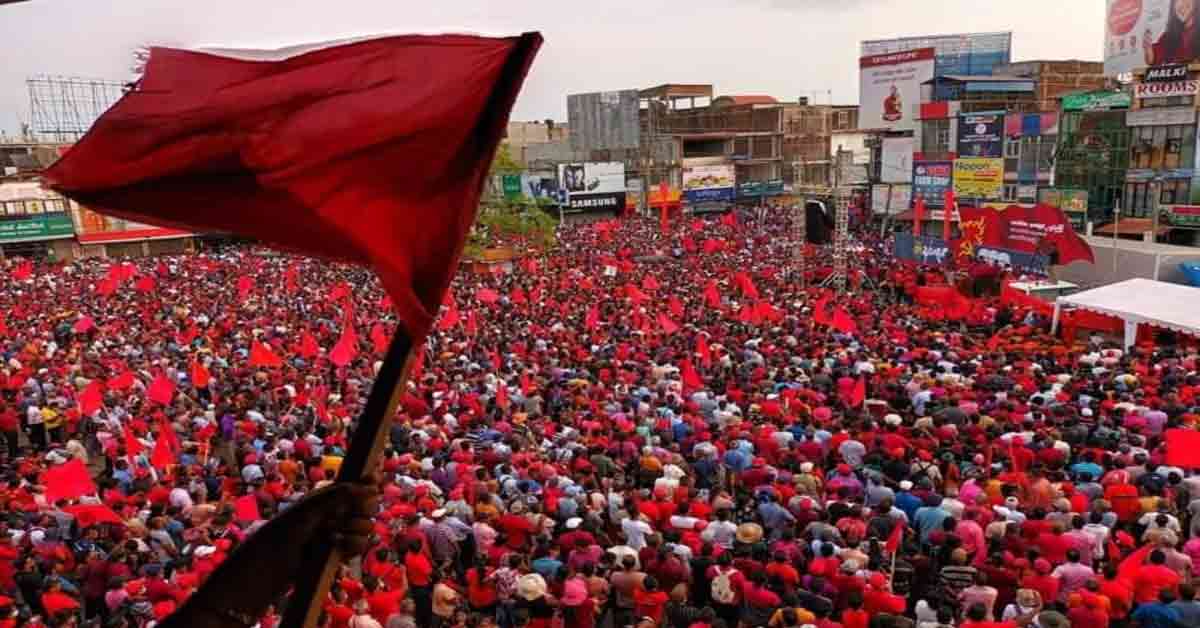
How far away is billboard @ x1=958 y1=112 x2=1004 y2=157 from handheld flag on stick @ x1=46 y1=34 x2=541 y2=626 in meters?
36.1

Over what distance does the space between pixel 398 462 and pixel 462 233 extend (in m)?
7.72

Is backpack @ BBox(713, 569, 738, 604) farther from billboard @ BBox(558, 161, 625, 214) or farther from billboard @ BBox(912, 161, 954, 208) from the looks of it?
billboard @ BBox(558, 161, 625, 214)

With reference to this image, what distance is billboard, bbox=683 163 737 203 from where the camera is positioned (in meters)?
54.7

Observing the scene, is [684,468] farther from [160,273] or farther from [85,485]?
[160,273]

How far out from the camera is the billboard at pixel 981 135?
113 feet

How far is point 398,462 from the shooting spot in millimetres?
9281

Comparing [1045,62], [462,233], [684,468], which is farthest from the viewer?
[1045,62]

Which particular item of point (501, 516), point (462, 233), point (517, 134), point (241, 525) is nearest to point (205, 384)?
point (241, 525)

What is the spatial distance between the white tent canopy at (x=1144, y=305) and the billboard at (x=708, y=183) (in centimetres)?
3843

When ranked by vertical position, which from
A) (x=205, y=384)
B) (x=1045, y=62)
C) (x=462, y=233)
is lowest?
(x=205, y=384)

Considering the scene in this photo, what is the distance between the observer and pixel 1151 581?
20.4 feet

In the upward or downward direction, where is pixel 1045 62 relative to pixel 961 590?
upward

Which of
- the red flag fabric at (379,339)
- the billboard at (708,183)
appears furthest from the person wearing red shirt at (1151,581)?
the billboard at (708,183)

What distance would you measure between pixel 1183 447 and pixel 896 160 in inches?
1487
